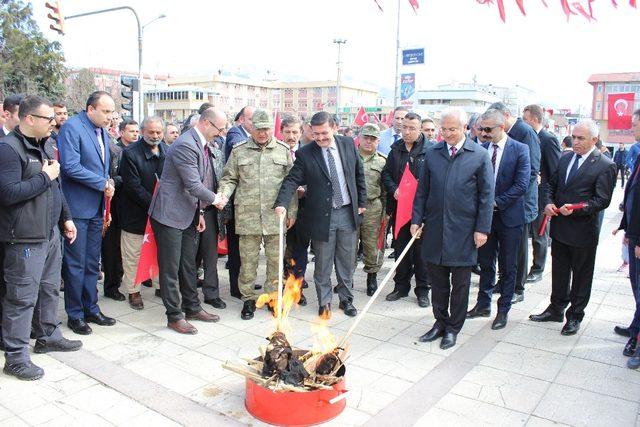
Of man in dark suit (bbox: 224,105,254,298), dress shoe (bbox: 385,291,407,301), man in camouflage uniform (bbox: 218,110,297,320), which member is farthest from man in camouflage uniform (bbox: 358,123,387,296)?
man in dark suit (bbox: 224,105,254,298)

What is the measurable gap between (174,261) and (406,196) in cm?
254

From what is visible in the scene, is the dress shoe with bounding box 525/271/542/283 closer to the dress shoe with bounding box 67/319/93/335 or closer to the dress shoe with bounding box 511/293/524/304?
the dress shoe with bounding box 511/293/524/304

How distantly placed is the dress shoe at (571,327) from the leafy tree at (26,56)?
35.4 metres

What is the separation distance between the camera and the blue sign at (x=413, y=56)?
58.3 feet

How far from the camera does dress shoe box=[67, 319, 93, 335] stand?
4.69 metres

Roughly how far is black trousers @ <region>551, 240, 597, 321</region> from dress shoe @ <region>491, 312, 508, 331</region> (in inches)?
22.8

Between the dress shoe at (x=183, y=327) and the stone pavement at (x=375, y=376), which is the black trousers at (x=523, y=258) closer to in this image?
the stone pavement at (x=375, y=376)

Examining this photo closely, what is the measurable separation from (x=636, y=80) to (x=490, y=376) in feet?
244

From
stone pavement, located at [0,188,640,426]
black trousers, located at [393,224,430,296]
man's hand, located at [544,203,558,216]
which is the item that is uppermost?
man's hand, located at [544,203,558,216]

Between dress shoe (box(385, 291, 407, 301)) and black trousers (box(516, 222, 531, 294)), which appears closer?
black trousers (box(516, 222, 531, 294))

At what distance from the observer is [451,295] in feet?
15.1

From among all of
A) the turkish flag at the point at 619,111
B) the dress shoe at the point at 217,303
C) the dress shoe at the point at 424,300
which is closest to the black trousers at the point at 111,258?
the dress shoe at the point at 217,303

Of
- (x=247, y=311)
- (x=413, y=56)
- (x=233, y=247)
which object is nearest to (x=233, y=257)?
(x=233, y=247)

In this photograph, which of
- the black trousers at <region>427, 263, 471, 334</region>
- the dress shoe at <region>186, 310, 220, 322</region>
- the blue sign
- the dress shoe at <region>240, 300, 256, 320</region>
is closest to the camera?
the black trousers at <region>427, 263, 471, 334</region>
